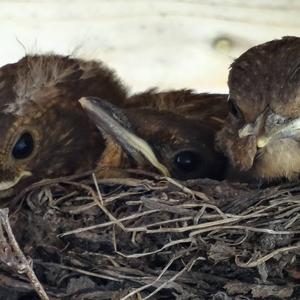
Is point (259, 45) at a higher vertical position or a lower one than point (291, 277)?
higher

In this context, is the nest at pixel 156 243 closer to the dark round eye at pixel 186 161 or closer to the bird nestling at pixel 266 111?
the bird nestling at pixel 266 111

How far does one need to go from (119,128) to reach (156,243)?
1.27ft

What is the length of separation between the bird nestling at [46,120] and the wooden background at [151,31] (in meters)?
0.09

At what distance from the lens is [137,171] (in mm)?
2480

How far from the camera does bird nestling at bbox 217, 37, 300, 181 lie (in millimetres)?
2410

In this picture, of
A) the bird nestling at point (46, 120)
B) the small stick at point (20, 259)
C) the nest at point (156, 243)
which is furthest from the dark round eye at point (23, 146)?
the small stick at point (20, 259)

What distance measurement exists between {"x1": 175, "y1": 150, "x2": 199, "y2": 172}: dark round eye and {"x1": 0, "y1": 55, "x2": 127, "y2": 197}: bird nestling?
0.22m

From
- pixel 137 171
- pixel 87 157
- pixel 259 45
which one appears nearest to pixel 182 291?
pixel 137 171

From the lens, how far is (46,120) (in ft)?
8.64

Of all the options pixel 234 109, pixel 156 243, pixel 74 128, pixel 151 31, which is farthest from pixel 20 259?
pixel 151 31

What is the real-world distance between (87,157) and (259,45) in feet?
1.86

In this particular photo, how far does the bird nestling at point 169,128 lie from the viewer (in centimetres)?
255

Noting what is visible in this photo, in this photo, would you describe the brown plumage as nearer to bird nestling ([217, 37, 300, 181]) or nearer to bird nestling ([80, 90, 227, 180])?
bird nestling ([80, 90, 227, 180])

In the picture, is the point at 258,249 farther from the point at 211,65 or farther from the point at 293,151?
the point at 211,65
